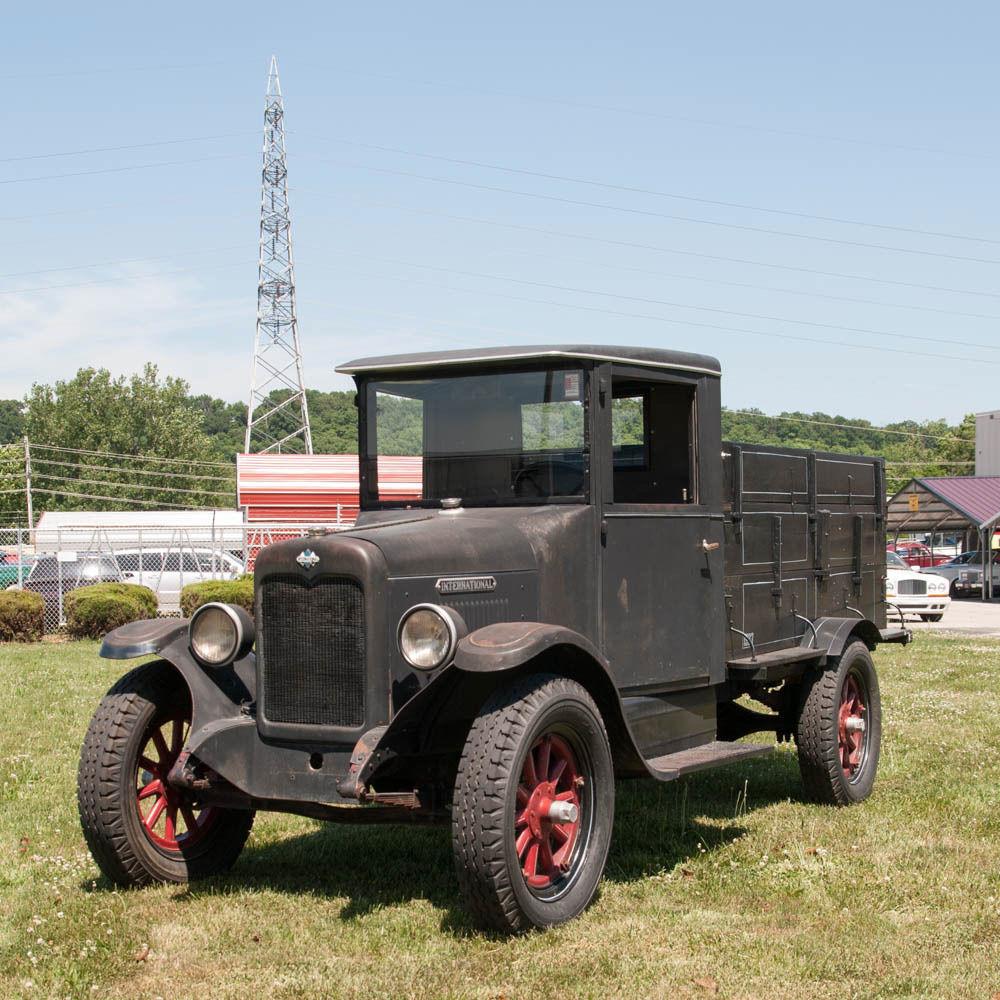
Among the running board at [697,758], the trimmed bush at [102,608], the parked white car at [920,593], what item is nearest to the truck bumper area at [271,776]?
the running board at [697,758]

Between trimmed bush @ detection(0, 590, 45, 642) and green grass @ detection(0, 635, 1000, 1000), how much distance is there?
1239 centimetres

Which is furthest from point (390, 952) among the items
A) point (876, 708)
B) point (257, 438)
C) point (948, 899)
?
point (257, 438)

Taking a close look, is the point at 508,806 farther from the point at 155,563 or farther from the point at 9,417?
the point at 9,417

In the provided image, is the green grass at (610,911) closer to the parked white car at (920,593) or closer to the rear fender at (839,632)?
the rear fender at (839,632)

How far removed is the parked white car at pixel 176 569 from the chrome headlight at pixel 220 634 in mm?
19072

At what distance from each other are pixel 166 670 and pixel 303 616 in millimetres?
1033

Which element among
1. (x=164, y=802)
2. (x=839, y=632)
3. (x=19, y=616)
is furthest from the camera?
(x=19, y=616)

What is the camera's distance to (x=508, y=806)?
5008 millimetres

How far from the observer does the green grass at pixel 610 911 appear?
4707 mm

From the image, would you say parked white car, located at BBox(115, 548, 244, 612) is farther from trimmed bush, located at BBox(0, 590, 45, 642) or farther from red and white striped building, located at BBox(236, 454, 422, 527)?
trimmed bush, located at BBox(0, 590, 45, 642)

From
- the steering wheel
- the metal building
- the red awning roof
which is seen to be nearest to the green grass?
the steering wheel

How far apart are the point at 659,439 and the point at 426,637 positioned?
215cm

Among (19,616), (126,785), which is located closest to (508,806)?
(126,785)

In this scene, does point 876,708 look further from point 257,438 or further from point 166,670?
point 257,438
